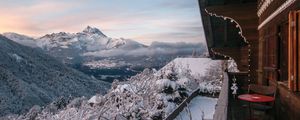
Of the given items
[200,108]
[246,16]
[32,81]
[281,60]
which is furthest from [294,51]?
[32,81]

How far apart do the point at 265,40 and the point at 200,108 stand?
22.2ft

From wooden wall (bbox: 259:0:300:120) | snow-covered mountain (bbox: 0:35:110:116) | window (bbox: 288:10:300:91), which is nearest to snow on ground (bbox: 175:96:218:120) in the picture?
wooden wall (bbox: 259:0:300:120)

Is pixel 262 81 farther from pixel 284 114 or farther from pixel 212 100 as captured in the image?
pixel 212 100

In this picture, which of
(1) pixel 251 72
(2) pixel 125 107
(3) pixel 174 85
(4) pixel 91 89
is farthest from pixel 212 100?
(4) pixel 91 89

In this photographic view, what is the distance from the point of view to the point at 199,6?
10.3 meters

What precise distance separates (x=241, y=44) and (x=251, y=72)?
21.6 feet

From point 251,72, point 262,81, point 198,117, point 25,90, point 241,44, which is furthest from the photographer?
point 25,90

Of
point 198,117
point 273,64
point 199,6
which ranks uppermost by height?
point 199,6

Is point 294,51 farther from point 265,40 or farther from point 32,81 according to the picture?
point 32,81

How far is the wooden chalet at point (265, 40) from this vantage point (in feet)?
14.6

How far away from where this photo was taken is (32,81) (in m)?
122

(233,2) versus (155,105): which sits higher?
(233,2)

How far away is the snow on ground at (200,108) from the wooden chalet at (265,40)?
215cm

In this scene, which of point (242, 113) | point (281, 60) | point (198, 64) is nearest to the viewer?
point (281, 60)
